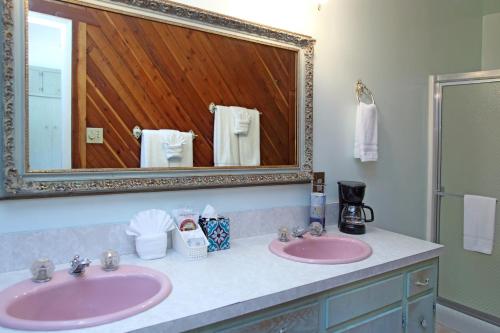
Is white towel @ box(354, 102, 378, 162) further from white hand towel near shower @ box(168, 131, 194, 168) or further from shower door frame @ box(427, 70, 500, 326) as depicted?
white hand towel near shower @ box(168, 131, 194, 168)

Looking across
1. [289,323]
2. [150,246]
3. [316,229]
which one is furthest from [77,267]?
[316,229]

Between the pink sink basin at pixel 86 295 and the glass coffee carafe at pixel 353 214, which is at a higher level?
the glass coffee carafe at pixel 353 214

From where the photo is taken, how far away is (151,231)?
1354mm

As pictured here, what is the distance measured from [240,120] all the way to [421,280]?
110 cm

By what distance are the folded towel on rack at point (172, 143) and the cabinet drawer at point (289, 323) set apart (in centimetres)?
76

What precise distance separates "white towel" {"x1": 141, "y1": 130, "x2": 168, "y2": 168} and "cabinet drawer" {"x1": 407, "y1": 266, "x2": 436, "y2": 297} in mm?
1172

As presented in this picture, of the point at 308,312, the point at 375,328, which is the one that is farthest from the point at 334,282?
the point at 375,328

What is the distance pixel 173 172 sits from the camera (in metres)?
1.47

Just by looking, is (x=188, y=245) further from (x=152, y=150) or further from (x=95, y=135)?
(x=95, y=135)

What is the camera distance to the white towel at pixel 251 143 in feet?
5.47

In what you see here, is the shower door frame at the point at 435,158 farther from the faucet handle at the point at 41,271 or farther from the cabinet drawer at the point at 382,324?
the faucet handle at the point at 41,271

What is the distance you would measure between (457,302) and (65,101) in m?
2.88

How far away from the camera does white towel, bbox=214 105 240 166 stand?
159 cm

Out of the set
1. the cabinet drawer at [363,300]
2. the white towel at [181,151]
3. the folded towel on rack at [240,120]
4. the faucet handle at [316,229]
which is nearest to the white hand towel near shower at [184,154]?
the white towel at [181,151]
